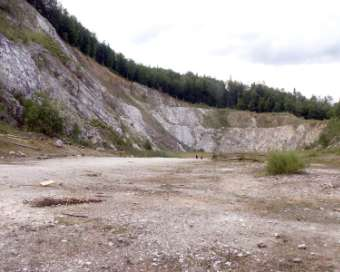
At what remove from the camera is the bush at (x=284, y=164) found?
16578mm

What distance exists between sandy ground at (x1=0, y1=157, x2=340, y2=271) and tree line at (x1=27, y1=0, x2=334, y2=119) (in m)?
91.6

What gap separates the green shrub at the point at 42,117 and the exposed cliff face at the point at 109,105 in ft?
3.60

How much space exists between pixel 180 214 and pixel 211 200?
2276mm

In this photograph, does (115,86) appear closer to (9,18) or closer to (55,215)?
(9,18)

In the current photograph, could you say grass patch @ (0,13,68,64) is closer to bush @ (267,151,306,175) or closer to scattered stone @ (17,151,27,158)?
scattered stone @ (17,151,27,158)

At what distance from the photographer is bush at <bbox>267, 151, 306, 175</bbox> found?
16578 millimetres

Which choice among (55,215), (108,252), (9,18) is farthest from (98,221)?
(9,18)

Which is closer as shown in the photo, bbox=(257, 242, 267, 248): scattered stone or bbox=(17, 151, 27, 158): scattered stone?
bbox=(257, 242, 267, 248): scattered stone

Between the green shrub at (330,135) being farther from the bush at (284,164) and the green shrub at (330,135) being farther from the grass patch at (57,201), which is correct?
the grass patch at (57,201)

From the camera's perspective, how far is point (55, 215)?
799cm

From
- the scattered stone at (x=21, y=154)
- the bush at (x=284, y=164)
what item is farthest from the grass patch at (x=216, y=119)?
the bush at (x=284, y=164)

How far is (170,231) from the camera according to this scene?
281 inches

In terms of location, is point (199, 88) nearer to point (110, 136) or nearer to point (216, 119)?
point (216, 119)

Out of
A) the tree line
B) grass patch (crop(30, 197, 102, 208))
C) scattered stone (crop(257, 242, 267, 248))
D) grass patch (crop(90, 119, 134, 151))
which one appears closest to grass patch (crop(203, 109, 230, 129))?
the tree line
